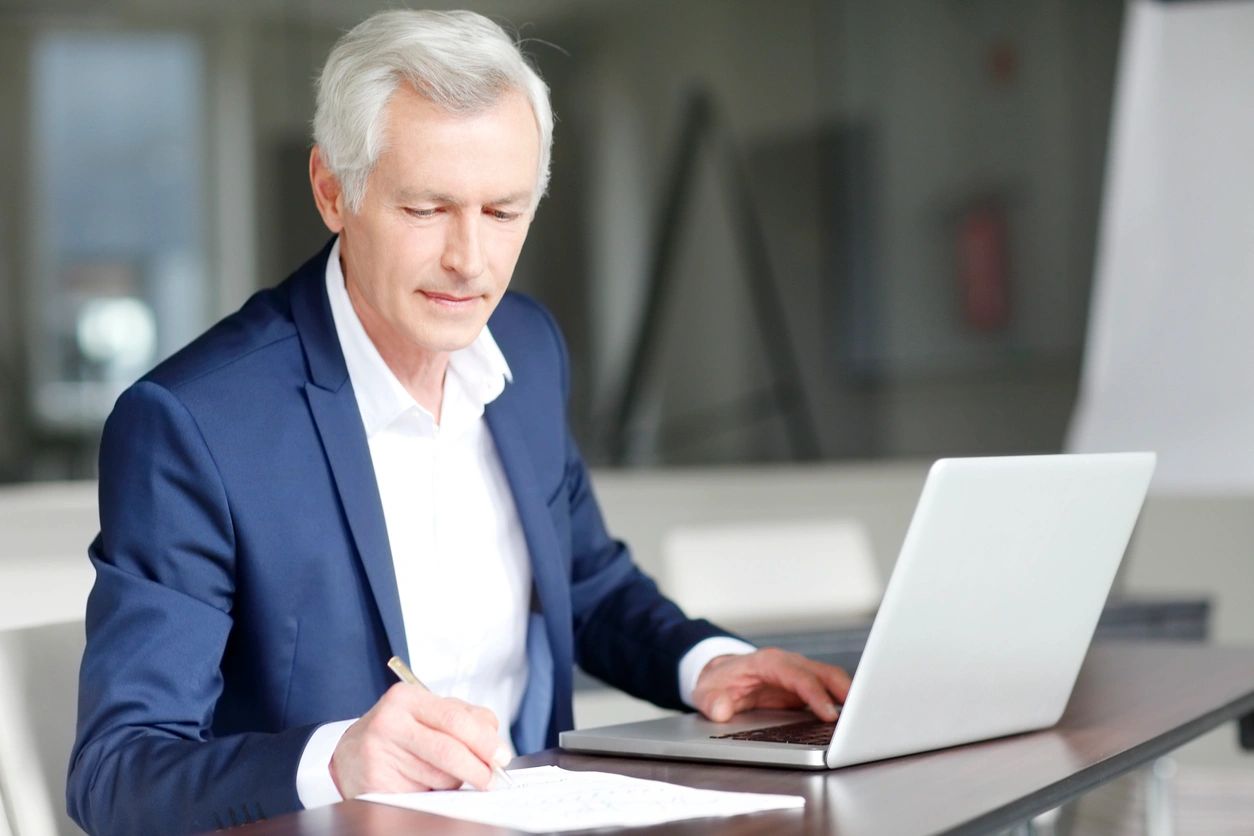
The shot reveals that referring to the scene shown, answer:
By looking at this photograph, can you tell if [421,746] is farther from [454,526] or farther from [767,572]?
[767,572]

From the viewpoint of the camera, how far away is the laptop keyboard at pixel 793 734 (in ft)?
4.02

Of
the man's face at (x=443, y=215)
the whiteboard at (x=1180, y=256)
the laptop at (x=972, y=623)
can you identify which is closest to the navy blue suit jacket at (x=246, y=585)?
the man's face at (x=443, y=215)

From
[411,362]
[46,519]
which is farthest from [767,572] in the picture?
[46,519]

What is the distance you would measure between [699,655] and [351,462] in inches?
15.6

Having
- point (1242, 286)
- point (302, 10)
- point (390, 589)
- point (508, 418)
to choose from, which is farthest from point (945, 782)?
point (302, 10)

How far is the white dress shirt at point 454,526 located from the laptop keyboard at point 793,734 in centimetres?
20

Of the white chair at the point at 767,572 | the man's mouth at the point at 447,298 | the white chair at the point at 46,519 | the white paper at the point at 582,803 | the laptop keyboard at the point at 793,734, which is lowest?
the white chair at the point at 46,519

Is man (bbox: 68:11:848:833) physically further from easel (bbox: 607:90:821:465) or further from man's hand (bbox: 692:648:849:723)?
easel (bbox: 607:90:821:465)

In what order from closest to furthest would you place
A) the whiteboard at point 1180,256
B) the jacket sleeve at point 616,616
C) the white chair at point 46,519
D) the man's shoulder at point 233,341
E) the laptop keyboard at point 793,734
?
the laptop keyboard at point 793,734
the man's shoulder at point 233,341
the jacket sleeve at point 616,616
the whiteboard at point 1180,256
the white chair at point 46,519

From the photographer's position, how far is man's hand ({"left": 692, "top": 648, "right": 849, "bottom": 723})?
1.39 meters

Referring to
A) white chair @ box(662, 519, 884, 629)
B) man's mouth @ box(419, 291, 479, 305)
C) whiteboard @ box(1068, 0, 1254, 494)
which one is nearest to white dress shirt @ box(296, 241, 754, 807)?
man's mouth @ box(419, 291, 479, 305)

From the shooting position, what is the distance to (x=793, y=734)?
127 centimetres

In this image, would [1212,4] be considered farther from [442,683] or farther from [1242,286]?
[442,683]

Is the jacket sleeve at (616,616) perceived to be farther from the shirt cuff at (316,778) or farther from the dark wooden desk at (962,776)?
the shirt cuff at (316,778)
